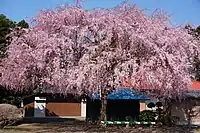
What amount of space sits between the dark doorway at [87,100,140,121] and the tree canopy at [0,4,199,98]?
12832mm

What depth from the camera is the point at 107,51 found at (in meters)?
20.5

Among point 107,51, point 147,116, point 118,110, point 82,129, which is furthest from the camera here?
point 118,110

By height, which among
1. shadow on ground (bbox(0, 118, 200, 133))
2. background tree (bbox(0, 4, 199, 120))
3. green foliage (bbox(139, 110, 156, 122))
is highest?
background tree (bbox(0, 4, 199, 120))

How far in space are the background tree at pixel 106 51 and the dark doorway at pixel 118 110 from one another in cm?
1256

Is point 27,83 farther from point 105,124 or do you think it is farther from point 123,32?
point 123,32

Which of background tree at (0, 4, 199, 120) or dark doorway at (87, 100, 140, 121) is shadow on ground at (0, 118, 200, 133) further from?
dark doorway at (87, 100, 140, 121)

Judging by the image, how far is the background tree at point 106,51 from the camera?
1989 centimetres

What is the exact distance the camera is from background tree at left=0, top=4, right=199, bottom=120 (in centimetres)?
1989

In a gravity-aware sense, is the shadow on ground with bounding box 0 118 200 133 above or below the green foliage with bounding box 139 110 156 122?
below

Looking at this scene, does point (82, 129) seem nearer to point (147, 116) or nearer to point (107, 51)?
point (107, 51)

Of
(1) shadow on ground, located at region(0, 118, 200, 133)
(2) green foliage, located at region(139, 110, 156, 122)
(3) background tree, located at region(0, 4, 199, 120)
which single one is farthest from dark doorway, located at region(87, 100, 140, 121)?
(3) background tree, located at region(0, 4, 199, 120)

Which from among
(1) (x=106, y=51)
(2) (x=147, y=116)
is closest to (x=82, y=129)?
(1) (x=106, y=51)

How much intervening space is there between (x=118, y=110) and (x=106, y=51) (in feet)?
51.0

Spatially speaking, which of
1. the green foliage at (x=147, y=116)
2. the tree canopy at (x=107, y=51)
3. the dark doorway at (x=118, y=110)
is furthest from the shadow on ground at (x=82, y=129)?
the dark doorway at (x=118, y=110)
